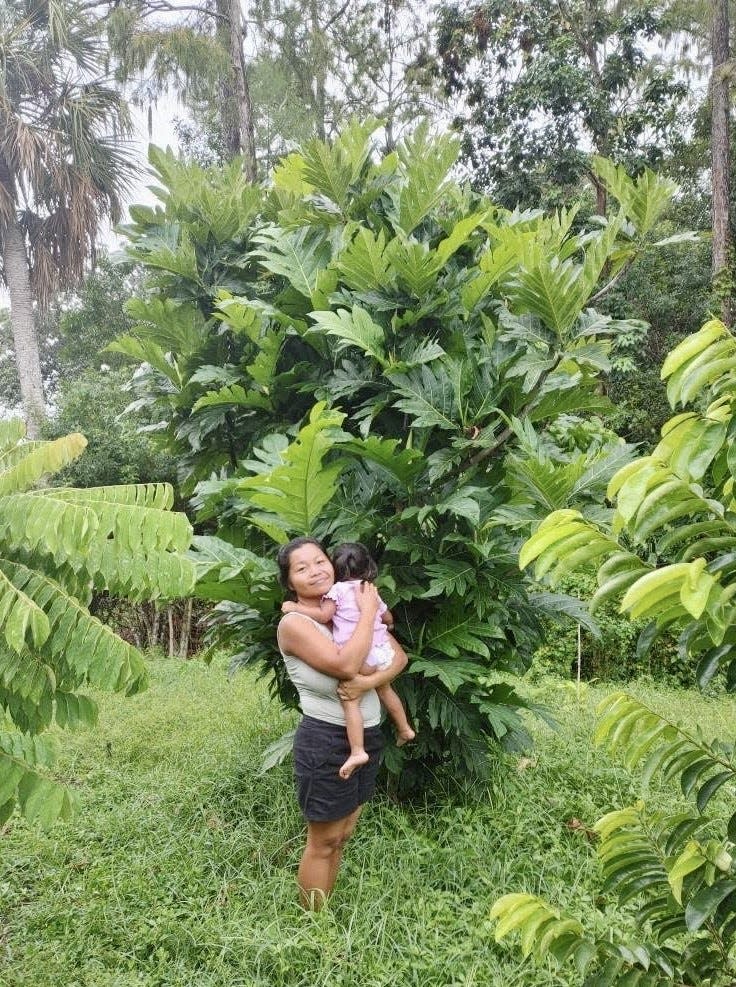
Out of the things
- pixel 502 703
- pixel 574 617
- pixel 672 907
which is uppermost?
pixel 672 907

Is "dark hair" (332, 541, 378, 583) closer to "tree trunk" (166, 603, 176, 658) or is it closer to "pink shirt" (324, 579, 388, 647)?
"pink shirt" (324, 579, 388, 647)

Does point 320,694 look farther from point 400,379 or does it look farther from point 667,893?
point 667,893

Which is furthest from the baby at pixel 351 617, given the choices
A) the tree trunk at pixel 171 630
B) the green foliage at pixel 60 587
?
the tree trunk at pixel 171 630

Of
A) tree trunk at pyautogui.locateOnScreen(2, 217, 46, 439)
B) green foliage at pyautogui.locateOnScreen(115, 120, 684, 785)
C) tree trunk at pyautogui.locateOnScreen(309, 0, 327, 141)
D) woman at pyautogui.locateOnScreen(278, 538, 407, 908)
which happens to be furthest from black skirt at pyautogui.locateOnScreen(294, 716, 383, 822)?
tree trunk at pyautogui.locateOnScreen(309, 0, 327, 141)

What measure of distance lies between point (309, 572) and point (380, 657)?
418 millimetres

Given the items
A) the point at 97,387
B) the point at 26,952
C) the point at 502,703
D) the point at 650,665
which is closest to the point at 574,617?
the point at 502,703

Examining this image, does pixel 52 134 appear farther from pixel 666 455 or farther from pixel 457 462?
pixel 666 455

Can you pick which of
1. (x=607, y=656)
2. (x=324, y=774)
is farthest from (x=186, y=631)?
(x=324, y=774)

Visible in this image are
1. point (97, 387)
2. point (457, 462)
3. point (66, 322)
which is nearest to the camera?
point (457, 462)

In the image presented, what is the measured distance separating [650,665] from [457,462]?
5782mm

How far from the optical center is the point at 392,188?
11.5ft

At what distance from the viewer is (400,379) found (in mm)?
3064

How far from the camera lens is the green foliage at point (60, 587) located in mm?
2004

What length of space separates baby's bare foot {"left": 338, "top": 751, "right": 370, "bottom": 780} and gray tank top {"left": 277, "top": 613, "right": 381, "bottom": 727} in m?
0.12
